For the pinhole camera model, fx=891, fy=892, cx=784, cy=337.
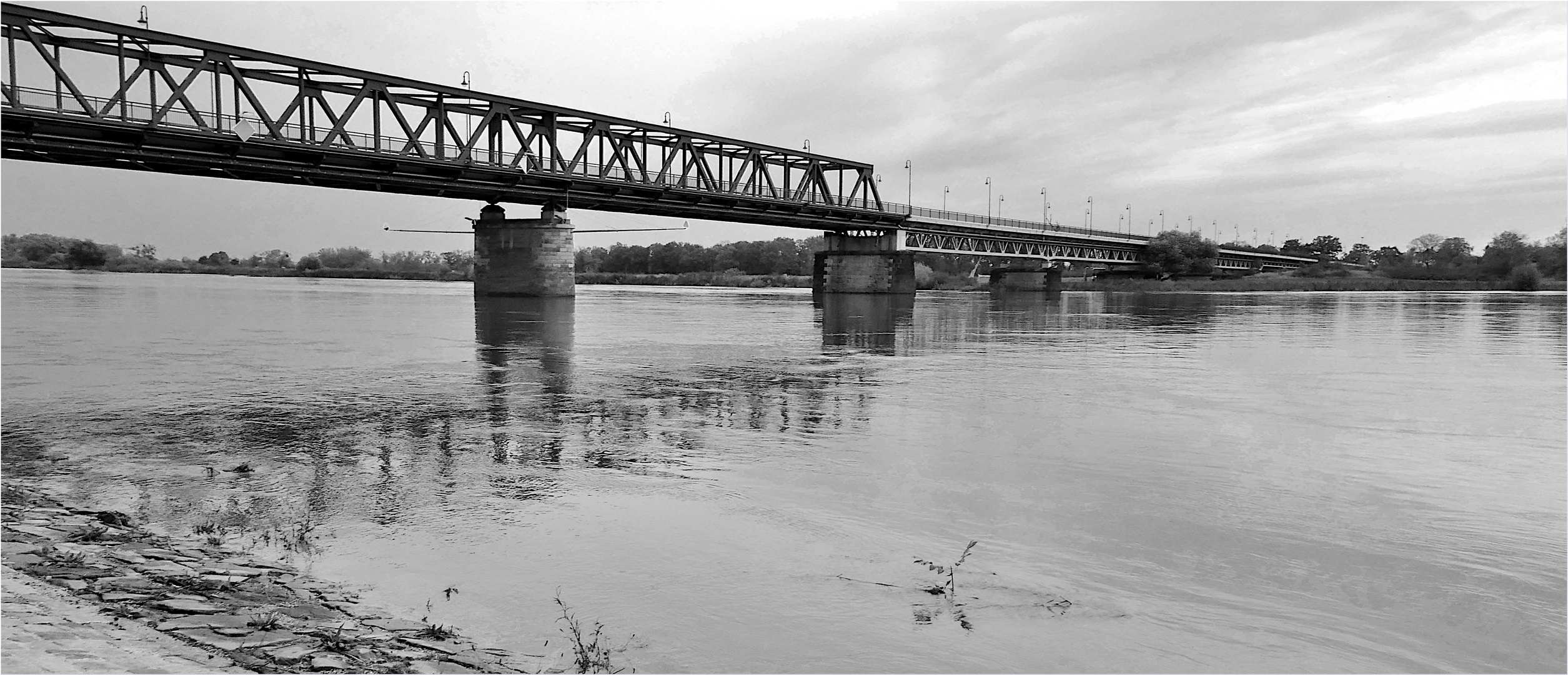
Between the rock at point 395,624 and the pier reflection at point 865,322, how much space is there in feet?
69.0

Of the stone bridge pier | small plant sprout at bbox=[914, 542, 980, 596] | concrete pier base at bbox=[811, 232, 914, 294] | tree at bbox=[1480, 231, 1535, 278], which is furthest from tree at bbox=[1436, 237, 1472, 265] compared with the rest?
small plant sprout at bbox=[914, 542, 980, 596]

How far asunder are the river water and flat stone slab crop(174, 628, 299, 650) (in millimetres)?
785

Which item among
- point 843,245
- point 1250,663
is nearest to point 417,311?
point 1250,663

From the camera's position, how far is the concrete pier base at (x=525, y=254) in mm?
66312

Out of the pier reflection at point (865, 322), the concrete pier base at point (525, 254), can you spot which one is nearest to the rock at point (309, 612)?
the pier reflection at point (865, 322)

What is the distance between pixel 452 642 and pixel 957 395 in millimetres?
12762

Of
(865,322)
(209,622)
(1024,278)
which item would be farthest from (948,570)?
(1024,278)

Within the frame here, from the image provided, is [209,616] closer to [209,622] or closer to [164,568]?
[209,622]

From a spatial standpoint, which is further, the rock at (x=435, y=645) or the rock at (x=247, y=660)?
the rock at (x=435, y=645)

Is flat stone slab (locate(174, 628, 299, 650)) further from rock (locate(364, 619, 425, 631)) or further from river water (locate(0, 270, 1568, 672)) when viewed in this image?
river water (locate(0, 270, 1568, 672))

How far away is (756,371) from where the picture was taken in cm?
2062

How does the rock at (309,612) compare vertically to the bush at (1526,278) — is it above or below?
below

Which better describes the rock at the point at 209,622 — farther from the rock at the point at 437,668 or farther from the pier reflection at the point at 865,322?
the pier reflection at the point at 865,322

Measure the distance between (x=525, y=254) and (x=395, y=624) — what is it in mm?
64152
